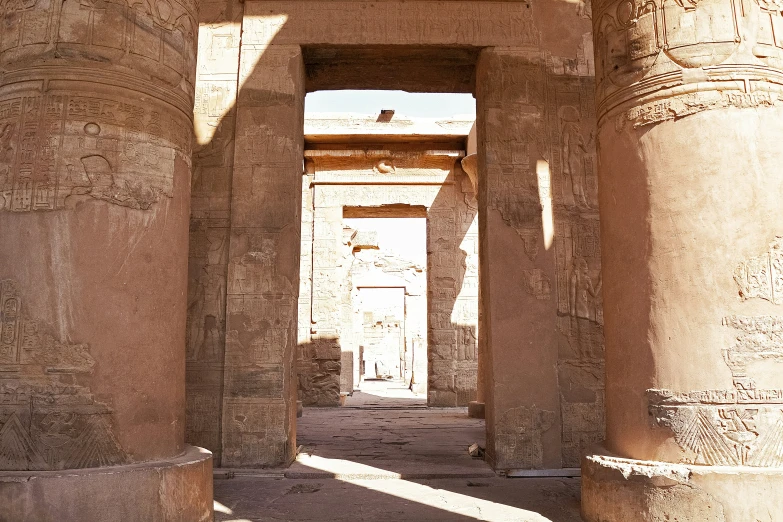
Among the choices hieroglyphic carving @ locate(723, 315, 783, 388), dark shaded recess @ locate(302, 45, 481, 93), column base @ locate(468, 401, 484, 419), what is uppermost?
dark shaded recess @ locate(302, 45, 481, 93)

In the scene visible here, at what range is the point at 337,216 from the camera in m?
11.6

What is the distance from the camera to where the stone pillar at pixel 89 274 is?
2.85m

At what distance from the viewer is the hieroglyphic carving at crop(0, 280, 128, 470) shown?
2.84 metres


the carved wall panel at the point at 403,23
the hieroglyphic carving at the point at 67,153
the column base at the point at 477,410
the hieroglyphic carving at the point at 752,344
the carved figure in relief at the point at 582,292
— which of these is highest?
the carved wall panel at the point at 403,23

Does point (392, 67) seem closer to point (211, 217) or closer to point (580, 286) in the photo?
point (211, 217)

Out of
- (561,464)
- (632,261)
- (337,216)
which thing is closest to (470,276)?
(337,216)

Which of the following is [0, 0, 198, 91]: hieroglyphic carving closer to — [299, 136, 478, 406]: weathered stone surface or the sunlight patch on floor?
the sunlight patch on floor

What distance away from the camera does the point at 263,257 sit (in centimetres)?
512

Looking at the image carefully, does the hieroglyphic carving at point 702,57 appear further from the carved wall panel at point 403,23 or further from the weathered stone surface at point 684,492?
the carved wall panel at point 403,23

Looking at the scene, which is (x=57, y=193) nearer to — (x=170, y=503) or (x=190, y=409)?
(x=170, y=503)

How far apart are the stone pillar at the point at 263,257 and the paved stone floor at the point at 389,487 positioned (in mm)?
330

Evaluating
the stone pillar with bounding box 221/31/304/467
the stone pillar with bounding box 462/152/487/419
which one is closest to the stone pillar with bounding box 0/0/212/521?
the stone pillar with bounding box 221/31/304/467

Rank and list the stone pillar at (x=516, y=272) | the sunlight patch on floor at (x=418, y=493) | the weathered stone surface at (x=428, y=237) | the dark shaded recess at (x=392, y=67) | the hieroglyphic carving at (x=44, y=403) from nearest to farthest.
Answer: the hieroglyphic carving at (x=44, y=403), the sunlight patch on floor at (x=418, y=493), the stone pillar at (x=516, y=272), the dark shaded recess at (x=392, y=67), the weathered stone surface at (x=428, y=237)

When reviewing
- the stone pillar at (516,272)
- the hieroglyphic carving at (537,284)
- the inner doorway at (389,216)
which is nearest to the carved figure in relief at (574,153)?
the stone pillar at (516,272)
